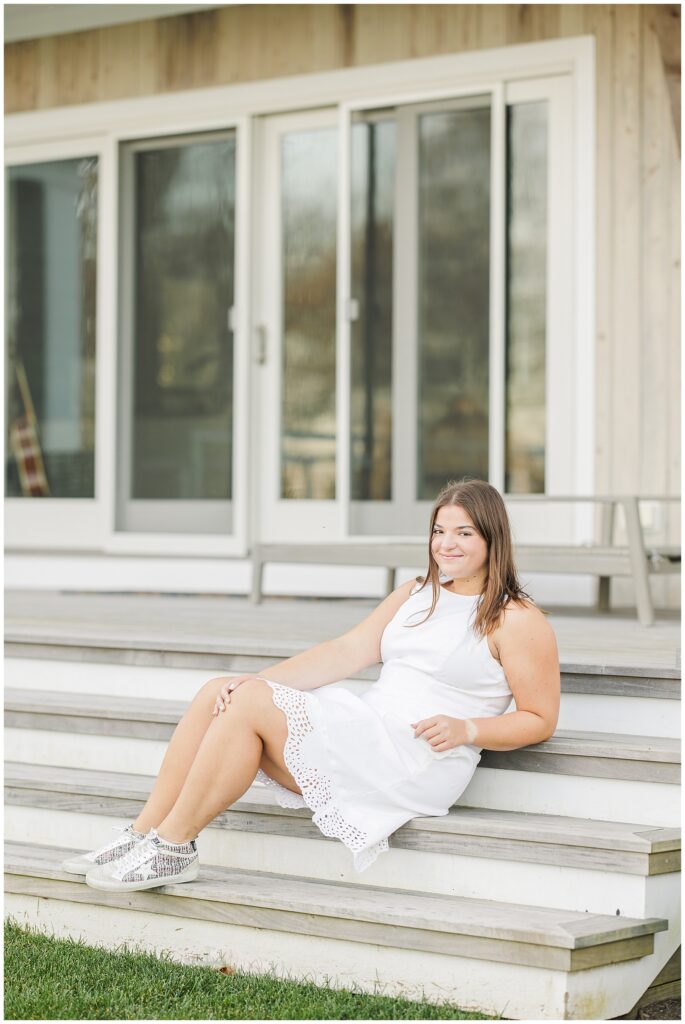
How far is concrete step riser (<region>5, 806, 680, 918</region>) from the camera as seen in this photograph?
2.53m

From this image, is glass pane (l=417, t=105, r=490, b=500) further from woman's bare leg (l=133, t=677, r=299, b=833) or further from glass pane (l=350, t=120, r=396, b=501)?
woman's bare leg (l=133, t=677, r=299, b=833)

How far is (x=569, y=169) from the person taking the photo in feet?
16.5

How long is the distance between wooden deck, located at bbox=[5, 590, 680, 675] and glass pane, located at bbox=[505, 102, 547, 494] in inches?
27.7

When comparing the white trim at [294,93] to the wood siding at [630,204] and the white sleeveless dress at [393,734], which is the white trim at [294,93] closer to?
the wood siding at [630,204]

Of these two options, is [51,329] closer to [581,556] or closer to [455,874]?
[581,556]

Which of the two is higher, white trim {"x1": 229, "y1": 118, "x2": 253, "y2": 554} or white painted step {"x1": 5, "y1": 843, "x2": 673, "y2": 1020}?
white trim {"x1": 229, "y1": 118, "x2": 253, "y2": 554}

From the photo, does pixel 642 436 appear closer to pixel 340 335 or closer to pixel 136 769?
pixel 340 335

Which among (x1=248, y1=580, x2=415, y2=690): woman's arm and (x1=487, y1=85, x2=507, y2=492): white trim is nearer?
(x1=248, y1=580, x2=415, y2=690): woman's arm

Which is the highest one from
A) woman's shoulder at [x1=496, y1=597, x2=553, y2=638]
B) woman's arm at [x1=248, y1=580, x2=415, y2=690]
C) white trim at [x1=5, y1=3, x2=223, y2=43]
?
white trim at [x1=5, y1=3, x2=223, y2=43]

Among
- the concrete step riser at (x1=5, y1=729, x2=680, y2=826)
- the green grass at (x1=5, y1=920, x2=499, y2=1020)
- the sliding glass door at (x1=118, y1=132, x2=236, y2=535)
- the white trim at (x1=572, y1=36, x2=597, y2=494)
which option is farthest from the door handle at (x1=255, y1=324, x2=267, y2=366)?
the green grass at (x1=5, y1=920, x2=499, y2=1020)

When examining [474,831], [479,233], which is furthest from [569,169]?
[474,831]

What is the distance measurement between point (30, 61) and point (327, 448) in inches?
94.9

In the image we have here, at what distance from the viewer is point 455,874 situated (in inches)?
104

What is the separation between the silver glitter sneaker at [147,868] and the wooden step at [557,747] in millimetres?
586
